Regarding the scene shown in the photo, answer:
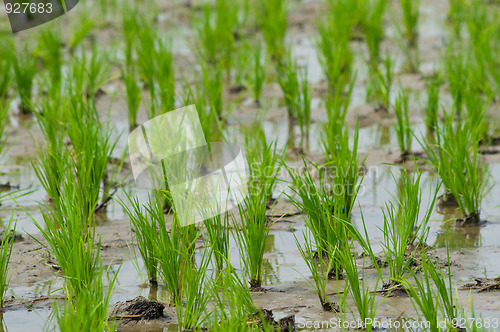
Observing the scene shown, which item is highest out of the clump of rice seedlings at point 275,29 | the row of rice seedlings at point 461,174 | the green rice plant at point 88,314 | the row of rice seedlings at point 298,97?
the clump of rice seedlings at point 275,29

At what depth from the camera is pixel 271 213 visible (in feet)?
12.5

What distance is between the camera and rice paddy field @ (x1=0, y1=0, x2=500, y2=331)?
2.67m

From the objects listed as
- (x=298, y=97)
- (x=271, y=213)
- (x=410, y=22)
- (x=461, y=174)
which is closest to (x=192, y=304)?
(x=271, y=213)

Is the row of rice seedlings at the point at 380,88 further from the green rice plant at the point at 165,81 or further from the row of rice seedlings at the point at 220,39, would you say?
the green rice plant at the point at 165,81

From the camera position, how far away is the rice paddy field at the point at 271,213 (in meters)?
2.67

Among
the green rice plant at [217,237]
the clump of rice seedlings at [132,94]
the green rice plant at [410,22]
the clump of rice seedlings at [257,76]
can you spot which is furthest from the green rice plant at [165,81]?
the green rice plant at [410,22]

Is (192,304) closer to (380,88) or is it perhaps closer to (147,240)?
(147,240)

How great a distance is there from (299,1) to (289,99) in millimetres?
5008

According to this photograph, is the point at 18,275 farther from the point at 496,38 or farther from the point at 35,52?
the point at 496,38

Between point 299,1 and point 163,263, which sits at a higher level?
point 299,1

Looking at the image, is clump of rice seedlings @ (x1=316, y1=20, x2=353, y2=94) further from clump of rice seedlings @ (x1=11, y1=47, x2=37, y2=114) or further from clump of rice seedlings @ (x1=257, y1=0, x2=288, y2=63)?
clump of rice seedlings @ (x1=11, y1=47, x2=37, y2=114)

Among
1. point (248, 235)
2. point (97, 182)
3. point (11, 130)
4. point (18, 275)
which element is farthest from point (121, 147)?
point (248, 235)

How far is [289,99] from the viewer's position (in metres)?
5.24

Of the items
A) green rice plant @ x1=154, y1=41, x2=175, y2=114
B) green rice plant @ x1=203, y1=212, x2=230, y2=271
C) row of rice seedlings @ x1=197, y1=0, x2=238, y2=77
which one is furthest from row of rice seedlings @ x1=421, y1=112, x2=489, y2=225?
row of rice seedlings @ x1=197, y1=0, x2=238, y2=77
